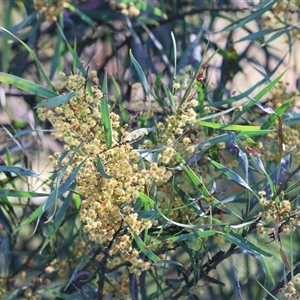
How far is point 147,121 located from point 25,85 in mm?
233

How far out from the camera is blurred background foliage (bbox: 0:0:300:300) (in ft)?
3.12

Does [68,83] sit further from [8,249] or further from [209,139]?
[8,249]

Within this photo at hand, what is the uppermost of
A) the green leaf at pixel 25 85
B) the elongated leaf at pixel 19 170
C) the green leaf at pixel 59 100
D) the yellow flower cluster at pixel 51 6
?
the yellow flower cluster at pixel 51 6

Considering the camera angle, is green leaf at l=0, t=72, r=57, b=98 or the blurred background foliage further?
the blurred background foliage

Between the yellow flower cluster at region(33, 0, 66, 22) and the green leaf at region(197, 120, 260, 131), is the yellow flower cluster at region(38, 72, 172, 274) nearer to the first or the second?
the green leaf at region(197, 120, 260, 131)

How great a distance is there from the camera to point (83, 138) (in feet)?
2.63

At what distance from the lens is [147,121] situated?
1.01 metres

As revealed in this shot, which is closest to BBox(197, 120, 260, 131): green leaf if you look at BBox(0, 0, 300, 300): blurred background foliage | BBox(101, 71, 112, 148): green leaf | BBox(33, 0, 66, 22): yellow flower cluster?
BBox(0, 0, 300, 300): blurred background foliage

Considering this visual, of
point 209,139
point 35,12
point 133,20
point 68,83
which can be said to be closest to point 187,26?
point 133,20

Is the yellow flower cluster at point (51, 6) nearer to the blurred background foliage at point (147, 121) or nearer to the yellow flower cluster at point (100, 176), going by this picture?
the blurred background foliage at point (147, 121)

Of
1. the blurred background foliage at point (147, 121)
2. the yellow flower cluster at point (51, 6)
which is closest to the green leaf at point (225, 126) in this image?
the blurred background foliage at point (147, 121)

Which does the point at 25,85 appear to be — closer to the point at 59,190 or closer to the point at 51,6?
the point at 59,190

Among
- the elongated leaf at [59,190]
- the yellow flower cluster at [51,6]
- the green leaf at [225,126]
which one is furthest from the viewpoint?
the yellow flower cluster at [51,6]

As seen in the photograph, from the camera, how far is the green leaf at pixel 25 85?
80 centimetres
